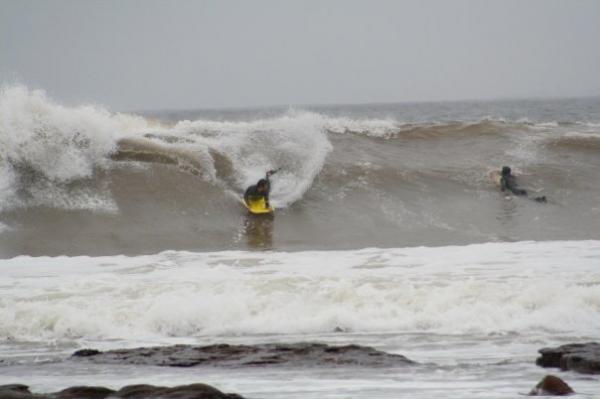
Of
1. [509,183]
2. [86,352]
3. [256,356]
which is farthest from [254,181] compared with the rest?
[256,356]

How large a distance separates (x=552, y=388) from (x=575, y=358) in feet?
2.61

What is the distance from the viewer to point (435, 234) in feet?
44.0

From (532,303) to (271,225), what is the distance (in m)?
6.61

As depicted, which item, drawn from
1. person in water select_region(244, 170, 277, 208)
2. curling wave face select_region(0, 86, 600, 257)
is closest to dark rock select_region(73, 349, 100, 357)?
curling wave face select_region(0, 86, 600, 257)

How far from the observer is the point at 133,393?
4969 millimetres

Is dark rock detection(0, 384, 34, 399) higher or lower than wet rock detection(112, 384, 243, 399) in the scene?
higher

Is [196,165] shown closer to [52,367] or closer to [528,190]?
[528,190]

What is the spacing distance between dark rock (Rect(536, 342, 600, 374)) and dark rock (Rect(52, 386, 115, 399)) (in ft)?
10.1

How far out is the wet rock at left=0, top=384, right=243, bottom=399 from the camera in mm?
4777

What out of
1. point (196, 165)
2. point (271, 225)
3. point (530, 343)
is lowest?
point (530, 343)

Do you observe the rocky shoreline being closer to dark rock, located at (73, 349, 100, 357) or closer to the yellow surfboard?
dark rock, located at (73, 349, 100, 357)

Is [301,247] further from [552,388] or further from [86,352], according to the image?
[552,388]

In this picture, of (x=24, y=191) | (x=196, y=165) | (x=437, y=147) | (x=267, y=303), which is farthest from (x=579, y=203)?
(x=24, y=191)

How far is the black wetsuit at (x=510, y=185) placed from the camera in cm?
1638
